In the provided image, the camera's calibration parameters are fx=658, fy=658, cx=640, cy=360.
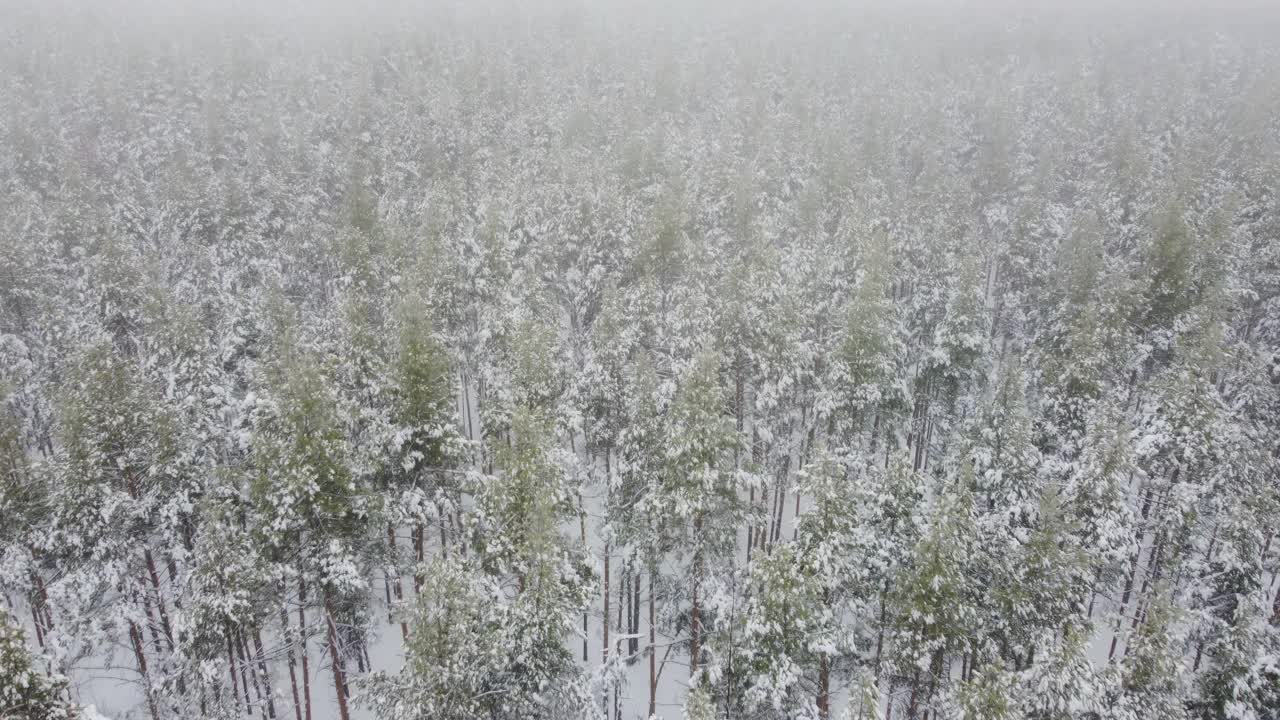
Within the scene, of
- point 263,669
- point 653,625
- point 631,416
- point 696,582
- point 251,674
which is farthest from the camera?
point 251,674

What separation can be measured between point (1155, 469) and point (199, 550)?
1344 inches

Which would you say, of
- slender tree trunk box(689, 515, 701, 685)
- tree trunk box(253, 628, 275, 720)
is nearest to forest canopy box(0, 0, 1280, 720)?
slender tree trunk box(689, 515, 701, 685)

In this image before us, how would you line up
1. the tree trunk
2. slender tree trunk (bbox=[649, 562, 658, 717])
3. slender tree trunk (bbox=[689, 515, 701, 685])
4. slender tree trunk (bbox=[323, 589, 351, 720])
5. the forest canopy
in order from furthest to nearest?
slender tree trunk (bbox=[649, 562, 658, 717]) < slender tree trunk (bbox=[689, 515, 701, 685]) < the tree trunk < slender tree trunk (bbox=[323, 589, 351, 720]) < the forest canopy

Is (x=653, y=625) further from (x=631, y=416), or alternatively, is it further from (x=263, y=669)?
(x=263, y=669)

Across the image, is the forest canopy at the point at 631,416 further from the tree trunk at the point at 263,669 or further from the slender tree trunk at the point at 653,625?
the slender tree trunk at the point at 653,625

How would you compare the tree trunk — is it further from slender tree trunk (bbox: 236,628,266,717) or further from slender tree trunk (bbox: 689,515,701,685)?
slender tree trunk (bbox: 689,515,701,685)

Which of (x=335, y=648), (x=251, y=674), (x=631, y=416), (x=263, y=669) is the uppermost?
(x=631, y=416)

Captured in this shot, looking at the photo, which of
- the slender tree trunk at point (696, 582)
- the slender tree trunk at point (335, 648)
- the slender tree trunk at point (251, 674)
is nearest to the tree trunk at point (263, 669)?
the slender tree trunk at point (251, 674)

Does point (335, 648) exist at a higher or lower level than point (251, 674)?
higher

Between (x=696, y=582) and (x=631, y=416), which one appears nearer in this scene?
(x=696, y=582)

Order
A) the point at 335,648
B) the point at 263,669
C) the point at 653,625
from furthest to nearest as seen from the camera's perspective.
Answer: the point at 653,625 → the point at 263,669 → the point at 335,648

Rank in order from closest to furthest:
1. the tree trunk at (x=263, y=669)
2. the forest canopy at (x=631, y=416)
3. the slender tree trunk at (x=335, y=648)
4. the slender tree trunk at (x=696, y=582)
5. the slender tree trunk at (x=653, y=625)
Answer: the forest canopy at (x=631, y=416)
the slender tree trunk at (x=335, y=648)
the tree trunk at (x=263, y=669)
the slender tree trunk at (x=696, y=582)
the slender tree trunk at (x=653, y=625)

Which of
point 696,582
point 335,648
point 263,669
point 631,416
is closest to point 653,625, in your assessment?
point 696,582

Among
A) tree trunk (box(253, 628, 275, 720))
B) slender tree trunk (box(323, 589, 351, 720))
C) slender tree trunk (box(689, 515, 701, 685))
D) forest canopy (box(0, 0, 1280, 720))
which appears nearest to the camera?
forest canopy (box(0, 0, 1280, 720))
